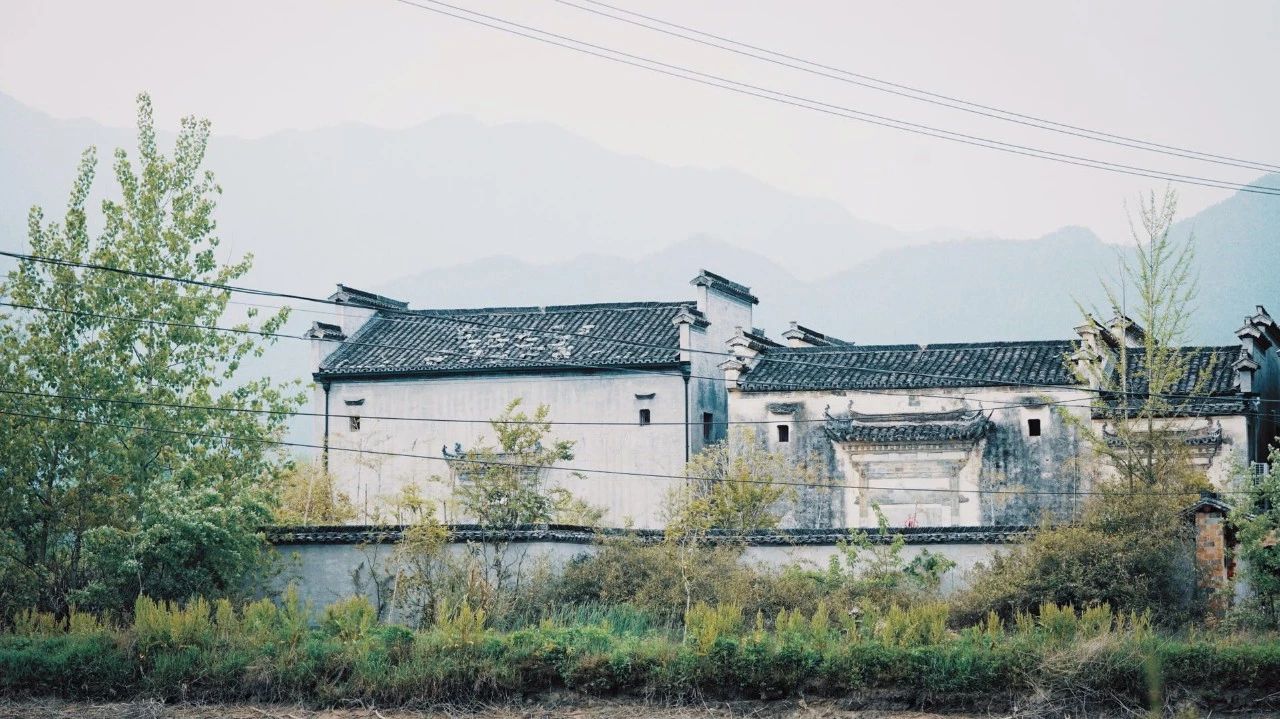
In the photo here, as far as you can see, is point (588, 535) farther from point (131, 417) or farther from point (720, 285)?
point (720, 285)

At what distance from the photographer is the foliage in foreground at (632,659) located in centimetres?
1536

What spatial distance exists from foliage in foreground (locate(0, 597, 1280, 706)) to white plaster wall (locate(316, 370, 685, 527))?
10235 mm

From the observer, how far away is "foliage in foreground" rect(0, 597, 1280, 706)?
50.4ft

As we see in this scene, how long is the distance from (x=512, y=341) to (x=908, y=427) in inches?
332

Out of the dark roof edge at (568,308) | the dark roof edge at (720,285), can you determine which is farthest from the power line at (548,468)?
the dark roof edge at (720,285)

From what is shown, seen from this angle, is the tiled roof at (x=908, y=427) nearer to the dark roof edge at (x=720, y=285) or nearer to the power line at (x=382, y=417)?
the power line at (x=382, y=417)

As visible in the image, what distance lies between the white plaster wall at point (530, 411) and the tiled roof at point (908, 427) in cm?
310

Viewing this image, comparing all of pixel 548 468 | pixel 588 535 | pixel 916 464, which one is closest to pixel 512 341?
pixel 548 468

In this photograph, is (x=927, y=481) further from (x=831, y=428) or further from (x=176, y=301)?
(x=176, y=301)

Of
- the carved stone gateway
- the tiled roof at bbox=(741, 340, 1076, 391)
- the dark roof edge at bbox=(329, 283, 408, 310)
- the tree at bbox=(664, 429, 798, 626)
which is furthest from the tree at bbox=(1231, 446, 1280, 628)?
the dark roof edge at bbox=(329, 283, 408, 310)

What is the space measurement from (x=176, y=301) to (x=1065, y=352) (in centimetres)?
1538

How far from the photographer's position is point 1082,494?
24.4 meters

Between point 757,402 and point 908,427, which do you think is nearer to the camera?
point 908,427

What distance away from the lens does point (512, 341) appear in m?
29.8
